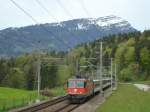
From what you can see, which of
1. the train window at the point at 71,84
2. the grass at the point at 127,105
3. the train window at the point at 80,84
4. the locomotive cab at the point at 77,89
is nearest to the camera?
the grass at the point at 127,105

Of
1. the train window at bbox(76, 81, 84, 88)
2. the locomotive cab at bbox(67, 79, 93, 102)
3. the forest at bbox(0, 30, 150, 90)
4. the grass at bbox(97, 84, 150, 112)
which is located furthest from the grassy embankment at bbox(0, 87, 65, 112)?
the forest at bbox(0, 30, 150, 90)

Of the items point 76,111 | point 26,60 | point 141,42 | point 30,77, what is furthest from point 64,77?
point 76,111

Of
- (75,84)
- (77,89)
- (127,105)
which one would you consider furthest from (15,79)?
(127,105)

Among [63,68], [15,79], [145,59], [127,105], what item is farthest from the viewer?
[145,59]

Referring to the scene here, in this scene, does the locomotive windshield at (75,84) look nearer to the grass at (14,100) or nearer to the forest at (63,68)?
the grass at (14,100)

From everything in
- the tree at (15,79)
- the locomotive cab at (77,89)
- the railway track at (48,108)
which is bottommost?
the railway track at (48,108)

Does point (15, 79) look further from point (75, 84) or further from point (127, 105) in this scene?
point (127, 105)

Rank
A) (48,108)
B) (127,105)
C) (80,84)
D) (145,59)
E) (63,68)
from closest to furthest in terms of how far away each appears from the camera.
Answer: (127,105)
(48,108)
(80,84)
(63,68)
(145,59)

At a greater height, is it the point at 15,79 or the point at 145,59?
the point at 145,59

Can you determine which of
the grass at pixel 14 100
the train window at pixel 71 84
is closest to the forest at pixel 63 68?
the grass at pixel 14 100

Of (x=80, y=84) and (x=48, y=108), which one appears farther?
(x=80, y=84)

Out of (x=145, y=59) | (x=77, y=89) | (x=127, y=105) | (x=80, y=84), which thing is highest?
(x=145, y=59)

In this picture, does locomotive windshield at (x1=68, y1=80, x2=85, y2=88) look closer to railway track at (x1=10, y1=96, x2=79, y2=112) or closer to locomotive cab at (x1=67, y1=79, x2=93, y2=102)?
locomotive cab at (x1=67, y1=79, x2=93, y2=102)

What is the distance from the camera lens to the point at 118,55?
18675cm
